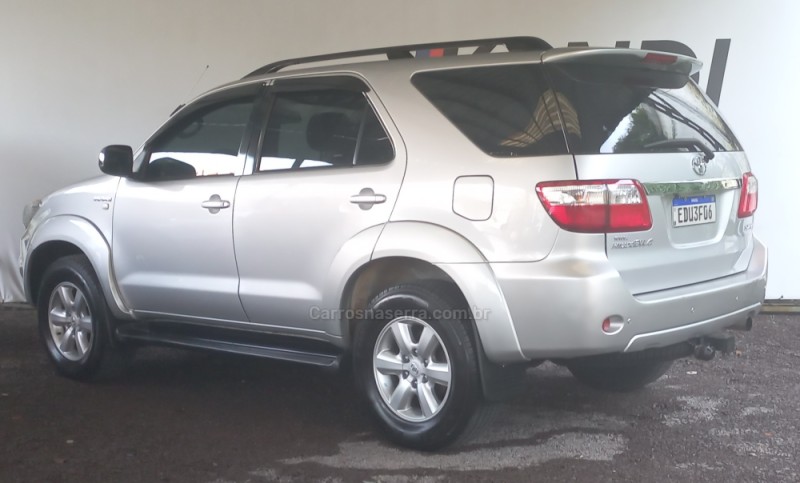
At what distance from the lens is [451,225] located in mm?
4051

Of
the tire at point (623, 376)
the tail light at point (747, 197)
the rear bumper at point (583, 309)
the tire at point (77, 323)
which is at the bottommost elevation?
the tire at point (623, 376)

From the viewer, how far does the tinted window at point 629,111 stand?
12.9ft

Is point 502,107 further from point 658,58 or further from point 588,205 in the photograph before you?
point 658,58

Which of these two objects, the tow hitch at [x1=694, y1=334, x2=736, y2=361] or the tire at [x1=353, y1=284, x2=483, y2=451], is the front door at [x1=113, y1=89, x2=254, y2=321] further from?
the tow hitch at [x1=694, y1=334, x2=736, y2=361]

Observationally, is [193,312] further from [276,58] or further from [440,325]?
[276,58]

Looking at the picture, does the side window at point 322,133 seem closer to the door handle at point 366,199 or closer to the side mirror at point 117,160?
the door handle at point 366,199

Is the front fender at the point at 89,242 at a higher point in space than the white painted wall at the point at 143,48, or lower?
lower

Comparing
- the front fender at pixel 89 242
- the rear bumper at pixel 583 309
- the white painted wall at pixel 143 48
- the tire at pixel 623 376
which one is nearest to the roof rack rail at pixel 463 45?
the rear bumper at pixel 583 309

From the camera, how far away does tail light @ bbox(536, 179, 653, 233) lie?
3.77m

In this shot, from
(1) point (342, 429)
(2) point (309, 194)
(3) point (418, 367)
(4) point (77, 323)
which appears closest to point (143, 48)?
(4) point (77, 323)

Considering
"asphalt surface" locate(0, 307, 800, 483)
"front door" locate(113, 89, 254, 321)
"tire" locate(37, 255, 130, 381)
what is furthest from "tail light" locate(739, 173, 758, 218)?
"tire" locate(37, 255, 130, 381)

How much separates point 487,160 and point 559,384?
212 cm

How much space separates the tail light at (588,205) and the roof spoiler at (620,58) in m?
0.62

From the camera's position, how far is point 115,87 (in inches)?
316
